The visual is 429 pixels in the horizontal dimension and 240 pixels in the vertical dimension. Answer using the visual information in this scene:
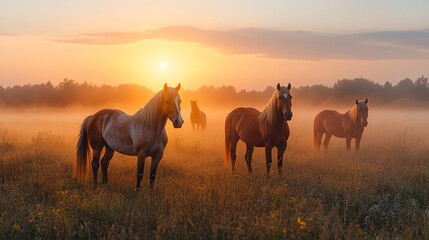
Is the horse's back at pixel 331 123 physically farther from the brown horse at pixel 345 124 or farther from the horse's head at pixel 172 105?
the horse's head at pixel 172 105

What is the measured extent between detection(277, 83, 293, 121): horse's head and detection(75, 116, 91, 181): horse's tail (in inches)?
187

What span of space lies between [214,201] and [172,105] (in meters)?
2.12

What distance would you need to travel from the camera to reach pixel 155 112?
7.58 meters

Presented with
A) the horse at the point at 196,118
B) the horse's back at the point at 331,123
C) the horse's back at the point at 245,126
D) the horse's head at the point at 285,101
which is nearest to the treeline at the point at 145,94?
the horse at the point at 196,118

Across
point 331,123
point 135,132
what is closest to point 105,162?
point 135,132

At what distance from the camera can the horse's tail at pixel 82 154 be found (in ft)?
28.7

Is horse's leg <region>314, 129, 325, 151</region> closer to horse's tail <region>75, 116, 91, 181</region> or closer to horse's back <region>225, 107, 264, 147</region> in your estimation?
horse's back <region>225, 107, 264, 147</region>

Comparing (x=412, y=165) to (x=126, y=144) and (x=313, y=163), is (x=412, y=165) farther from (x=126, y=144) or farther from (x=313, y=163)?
(x=126, y=144)

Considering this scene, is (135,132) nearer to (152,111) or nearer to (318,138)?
(152,111)

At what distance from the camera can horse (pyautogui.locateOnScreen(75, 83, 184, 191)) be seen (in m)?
7.43

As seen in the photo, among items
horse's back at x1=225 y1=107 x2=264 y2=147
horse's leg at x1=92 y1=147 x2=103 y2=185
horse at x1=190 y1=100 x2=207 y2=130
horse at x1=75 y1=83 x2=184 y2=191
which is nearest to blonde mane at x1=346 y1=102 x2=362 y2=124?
horse's back at x1=225 y1=107 x2=264 y2=147

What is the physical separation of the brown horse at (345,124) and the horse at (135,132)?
8647mm

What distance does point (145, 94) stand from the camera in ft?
223

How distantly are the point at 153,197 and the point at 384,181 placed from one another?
5.14 m
